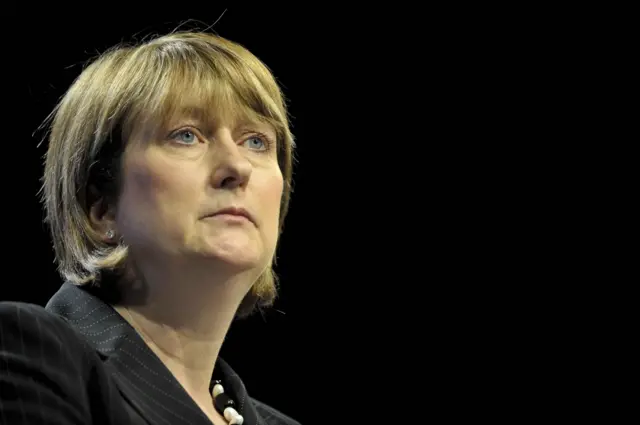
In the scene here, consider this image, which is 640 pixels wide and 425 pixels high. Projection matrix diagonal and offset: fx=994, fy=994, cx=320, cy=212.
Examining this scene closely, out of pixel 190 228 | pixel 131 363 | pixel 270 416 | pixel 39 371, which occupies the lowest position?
pixel 270 416

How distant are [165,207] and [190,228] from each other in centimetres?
6

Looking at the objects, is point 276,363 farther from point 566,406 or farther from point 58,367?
point 58,367

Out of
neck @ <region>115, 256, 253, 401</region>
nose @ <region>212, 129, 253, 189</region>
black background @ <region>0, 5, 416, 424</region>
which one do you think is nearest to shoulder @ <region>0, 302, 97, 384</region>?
neck @ <region>115, 256, 253, 401</region>

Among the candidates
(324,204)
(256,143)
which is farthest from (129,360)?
(324,204)

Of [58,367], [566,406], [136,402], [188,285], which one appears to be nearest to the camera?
[58,367]

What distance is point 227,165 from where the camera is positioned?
1.93 metres

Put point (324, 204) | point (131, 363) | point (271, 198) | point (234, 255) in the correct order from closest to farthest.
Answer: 1. point (131, 363)
2. point (234, 255)
3. point (271, 198)
4. point (324, 204)

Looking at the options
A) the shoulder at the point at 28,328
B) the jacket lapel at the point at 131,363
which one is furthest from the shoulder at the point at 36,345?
the jacket lapel at the point at 131,363

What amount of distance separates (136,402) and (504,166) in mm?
2063

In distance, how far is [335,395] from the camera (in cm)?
336

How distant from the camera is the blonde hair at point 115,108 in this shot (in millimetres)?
1974

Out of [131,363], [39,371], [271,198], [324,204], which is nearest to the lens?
[39,371]

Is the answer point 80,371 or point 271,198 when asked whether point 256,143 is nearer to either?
point 271,198

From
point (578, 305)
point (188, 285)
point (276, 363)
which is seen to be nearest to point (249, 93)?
point (188, 285)
